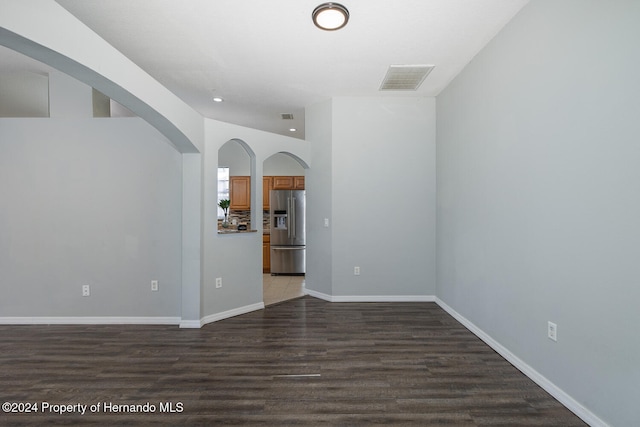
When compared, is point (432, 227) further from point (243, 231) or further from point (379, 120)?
point (243, 231)

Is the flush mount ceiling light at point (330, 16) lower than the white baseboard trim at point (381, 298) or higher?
higher

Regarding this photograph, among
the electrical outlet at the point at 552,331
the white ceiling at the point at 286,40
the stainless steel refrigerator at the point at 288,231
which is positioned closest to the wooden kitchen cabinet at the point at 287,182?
the stainless steel refrigerator at the point at 288,231

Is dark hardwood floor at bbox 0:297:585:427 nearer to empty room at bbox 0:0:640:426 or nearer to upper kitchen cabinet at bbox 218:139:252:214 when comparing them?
empty room at bbox 0:0:640:426

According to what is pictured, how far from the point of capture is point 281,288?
521cm

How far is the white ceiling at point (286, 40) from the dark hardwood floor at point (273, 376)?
282 centimetres

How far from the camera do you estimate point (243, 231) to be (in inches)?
155

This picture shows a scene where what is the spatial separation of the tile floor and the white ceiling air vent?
3.17 metres

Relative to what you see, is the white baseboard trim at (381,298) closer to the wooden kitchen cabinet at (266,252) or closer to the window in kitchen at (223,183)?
the wooden kitchen cabinet at (266,252)

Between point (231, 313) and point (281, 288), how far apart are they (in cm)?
150

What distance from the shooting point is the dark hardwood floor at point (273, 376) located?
1.92 m

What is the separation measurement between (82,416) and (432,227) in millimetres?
4005

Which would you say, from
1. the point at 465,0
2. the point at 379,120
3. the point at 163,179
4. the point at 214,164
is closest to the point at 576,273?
the point at 465,0

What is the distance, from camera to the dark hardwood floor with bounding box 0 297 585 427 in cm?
192

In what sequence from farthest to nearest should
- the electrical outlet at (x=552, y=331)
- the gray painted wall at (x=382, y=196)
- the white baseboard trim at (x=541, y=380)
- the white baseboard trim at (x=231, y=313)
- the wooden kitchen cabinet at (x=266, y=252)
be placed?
the wooden kitchen cabinet at (x=266, y=252) < the gray painted wall at (x=382, y=196) < the white baseboard trim at (x=231, y=313) < the electrical outlet at (x=552, y=331) < the white baseboard trim at (x=541, y=380)
